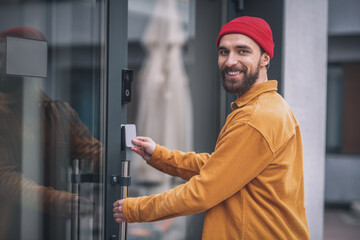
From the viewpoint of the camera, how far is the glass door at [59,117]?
135 centimetres

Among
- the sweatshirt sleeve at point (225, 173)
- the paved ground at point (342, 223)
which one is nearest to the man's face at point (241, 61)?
the sweatshirt sleeve at point (225, 173)

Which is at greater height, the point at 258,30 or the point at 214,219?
the point at 258,30

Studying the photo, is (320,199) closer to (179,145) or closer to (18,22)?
(179,145)

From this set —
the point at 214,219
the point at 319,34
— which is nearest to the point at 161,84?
the point at 319,34

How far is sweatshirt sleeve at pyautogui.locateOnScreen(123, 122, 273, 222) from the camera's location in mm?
1364

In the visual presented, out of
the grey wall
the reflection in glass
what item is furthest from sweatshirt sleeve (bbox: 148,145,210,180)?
the reflection in glass

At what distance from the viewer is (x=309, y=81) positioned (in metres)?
2.69

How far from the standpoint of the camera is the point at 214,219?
4.83ft

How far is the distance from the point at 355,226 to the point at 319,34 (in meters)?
3.43

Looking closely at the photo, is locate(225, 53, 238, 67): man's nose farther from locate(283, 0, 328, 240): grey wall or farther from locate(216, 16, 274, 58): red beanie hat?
locate(283, 0, 328, 240): grey wall

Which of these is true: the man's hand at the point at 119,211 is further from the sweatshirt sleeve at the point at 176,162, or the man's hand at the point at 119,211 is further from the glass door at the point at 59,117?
the sweatshirt sleeve at the point at 176,162

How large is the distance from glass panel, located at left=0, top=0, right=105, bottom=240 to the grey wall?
126cm

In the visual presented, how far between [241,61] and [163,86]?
2098mm

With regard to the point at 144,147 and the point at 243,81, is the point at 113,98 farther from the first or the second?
the point at 243,81
